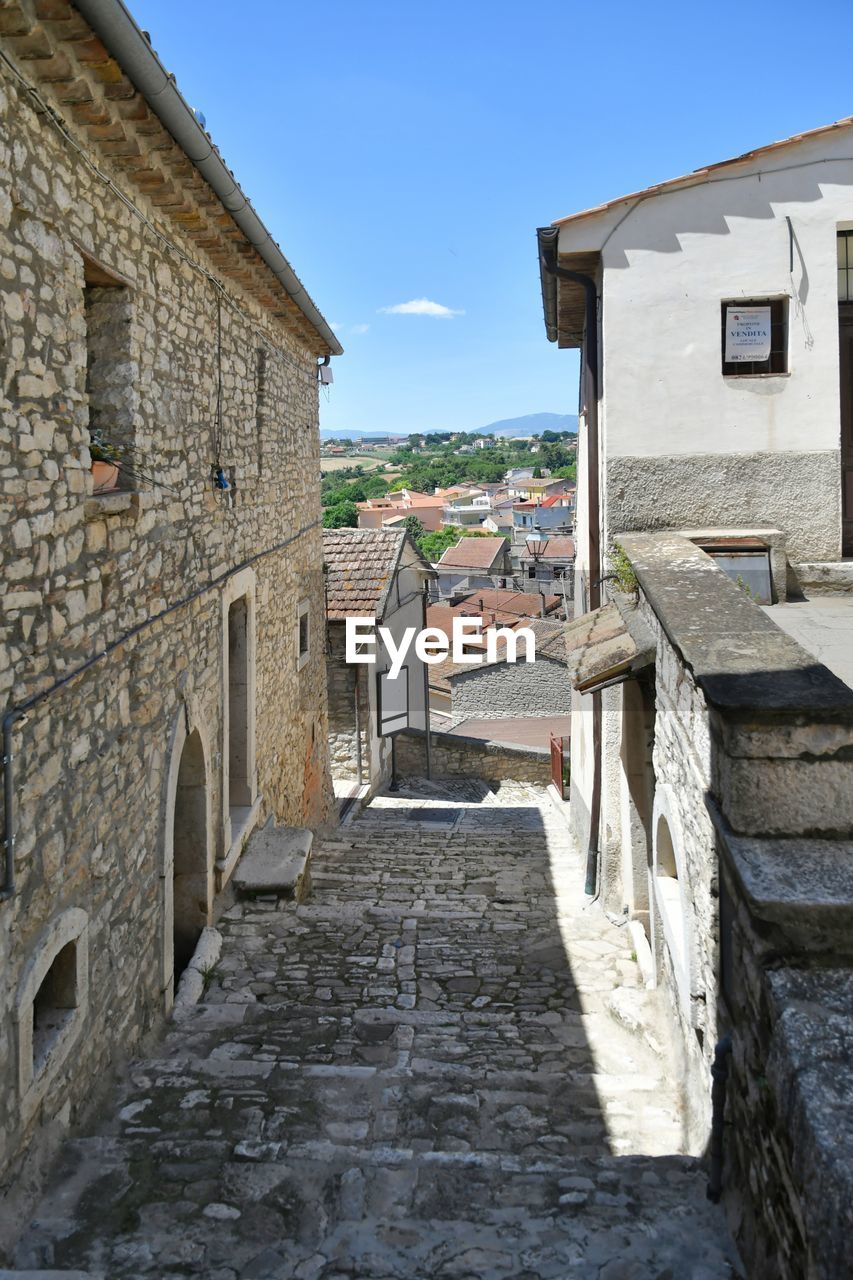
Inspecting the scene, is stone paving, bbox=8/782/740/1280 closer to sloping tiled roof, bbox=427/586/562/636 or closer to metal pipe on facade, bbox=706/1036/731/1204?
metal pipe on facade, bbox=706/1036/731/1204

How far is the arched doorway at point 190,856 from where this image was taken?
674 centimetres

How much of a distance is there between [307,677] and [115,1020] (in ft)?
23.4

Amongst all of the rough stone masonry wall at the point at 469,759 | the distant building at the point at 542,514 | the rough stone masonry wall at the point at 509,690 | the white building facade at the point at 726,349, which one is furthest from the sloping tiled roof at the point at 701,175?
the distant building at the point at 542,514

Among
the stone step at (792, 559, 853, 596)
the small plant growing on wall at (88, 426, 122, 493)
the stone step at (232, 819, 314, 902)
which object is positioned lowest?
the stone step at (232, 819, 314, 902)

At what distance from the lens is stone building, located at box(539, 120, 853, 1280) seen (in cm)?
279

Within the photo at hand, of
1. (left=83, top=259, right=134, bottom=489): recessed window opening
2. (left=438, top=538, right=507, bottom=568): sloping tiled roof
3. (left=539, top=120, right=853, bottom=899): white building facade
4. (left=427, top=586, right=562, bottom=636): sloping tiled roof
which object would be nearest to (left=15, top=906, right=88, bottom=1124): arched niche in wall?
(left=83, top=259, right=134, bottom=489): recessed window opening

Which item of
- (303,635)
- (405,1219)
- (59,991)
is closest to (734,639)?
(405,1219)

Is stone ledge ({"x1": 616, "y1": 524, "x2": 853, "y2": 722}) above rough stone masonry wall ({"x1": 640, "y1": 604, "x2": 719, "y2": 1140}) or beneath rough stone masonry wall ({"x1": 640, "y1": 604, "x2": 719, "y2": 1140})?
above

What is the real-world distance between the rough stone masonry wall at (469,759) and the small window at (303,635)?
7.91 metres

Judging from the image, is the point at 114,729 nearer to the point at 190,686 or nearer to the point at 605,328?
the point at 190,686

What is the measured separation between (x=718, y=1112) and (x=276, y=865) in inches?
197

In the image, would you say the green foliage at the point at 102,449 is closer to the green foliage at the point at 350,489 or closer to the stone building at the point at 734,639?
the stone building at the point at 734,639

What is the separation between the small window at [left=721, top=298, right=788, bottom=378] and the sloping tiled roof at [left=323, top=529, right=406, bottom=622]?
734 cm

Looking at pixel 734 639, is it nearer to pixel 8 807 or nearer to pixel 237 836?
pixel 8 807
